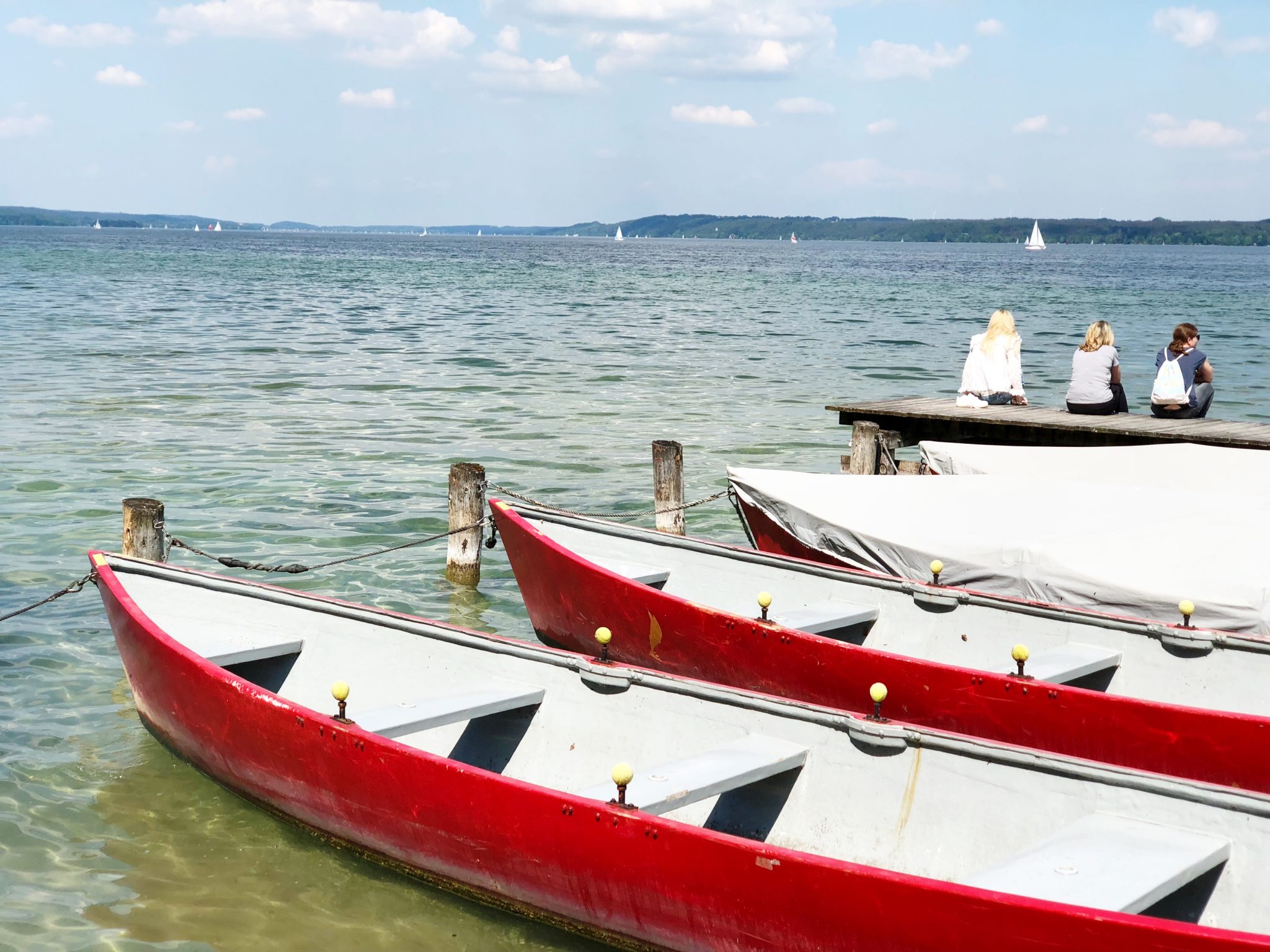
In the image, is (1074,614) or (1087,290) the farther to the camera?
(1087,290)

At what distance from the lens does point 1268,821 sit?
5031 millimetres

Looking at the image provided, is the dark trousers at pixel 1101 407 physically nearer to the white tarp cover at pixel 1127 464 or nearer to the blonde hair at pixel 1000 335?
the blonde hair at pixel 1000 335

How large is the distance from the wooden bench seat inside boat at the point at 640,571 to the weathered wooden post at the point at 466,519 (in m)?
1.73

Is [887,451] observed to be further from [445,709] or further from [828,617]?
[445,709]

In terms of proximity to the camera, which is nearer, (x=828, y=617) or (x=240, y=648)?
(x=240, y=648)

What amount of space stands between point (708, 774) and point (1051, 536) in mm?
3875

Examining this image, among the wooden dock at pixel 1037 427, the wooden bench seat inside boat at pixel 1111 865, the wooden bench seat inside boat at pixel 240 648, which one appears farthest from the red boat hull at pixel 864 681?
the wooden dock at pixel 1037 427

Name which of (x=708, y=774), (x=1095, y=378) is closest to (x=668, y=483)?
(x=1095, y=378)

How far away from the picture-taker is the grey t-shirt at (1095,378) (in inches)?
575

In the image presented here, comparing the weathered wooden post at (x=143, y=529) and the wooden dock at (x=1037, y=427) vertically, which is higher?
the wooden dock at (x=1037, y=427)

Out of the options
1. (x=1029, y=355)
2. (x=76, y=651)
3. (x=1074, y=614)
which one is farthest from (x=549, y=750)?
(x=1029, y=355)

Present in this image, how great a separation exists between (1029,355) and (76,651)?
1242 inches

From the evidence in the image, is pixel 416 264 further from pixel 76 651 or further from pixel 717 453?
pixel 76 651

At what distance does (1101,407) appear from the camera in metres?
14.7
